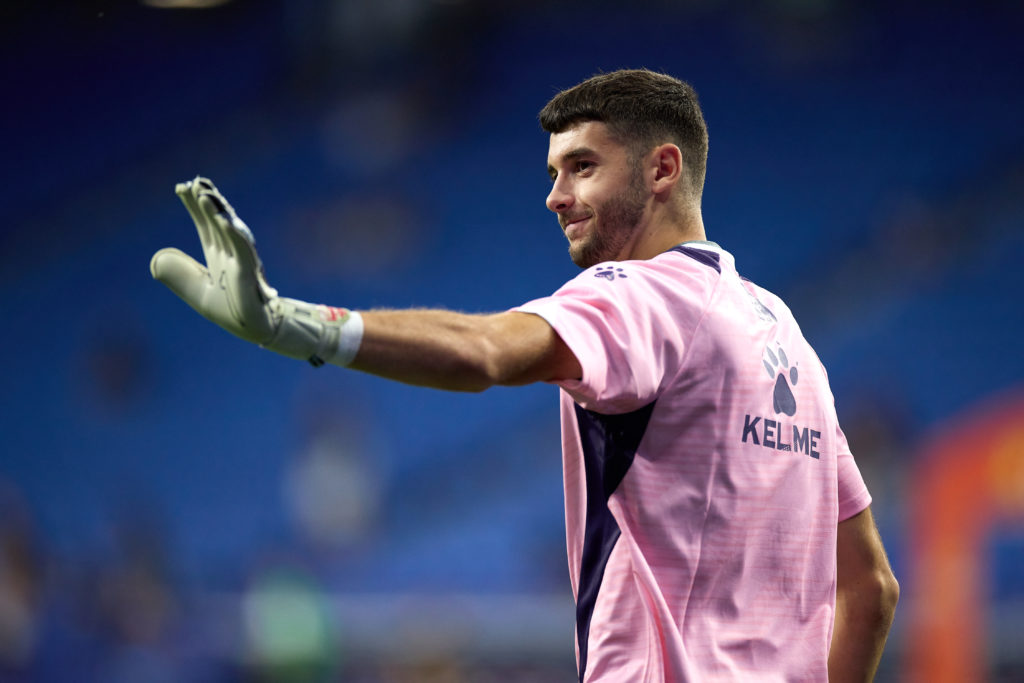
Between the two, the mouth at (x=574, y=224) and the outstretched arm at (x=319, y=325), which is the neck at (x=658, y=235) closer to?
the mouth at (x=574, y=224)

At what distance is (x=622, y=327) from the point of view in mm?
1618

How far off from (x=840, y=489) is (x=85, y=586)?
6.48 metres

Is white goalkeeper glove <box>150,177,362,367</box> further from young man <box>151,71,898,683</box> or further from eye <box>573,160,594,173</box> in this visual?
eye <box>573,160,594,173</box>

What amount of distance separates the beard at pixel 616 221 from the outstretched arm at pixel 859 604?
2.30ft

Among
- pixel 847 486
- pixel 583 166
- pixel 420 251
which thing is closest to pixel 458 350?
pixel 583 166

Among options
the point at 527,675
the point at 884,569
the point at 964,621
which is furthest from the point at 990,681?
the point at 884,569

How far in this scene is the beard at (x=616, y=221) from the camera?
2.07m

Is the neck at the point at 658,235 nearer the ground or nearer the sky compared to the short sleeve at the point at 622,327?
nearer the sky

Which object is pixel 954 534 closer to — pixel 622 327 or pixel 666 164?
pixel 666 164

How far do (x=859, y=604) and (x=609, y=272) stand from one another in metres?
0.92

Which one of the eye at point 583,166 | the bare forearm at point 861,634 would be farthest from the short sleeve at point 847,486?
the eye at point 583,166

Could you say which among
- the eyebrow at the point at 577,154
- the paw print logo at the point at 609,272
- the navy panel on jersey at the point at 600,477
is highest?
the eyebrow at the point at 577,154

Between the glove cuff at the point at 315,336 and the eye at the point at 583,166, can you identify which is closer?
the glove cuff at the point at 315,336

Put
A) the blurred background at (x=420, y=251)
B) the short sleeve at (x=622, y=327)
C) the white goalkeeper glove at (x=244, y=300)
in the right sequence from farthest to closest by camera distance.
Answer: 1. the blurred background at (x=420, y=251)
2. the short sleeve at (x=622, y=327)
3. the white goalkeeper glove at (x=244, y=300)
